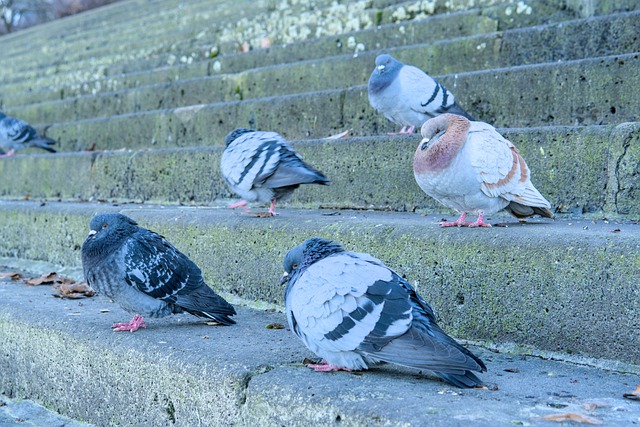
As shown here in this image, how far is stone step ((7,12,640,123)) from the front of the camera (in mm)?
4763

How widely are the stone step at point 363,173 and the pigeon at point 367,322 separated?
1.51 meters

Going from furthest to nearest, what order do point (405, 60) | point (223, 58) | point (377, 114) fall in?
point (223, 58), point (405, 60), point (377, 114)

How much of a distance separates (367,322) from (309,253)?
41 cm

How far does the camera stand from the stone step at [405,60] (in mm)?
4763

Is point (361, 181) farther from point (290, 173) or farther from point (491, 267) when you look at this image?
point (491, 267)

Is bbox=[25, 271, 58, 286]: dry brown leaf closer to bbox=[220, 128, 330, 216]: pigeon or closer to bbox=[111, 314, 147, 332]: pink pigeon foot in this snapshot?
bbox=[220, 128, 330, 216]: pigeon

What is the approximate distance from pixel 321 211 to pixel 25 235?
2631mm

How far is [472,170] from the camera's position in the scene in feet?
10.8

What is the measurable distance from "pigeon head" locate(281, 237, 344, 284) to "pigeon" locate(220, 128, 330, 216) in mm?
1384

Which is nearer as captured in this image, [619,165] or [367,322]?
[367,322]

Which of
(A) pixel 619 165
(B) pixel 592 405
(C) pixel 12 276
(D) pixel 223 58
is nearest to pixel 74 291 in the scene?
(C) pixel 12 276

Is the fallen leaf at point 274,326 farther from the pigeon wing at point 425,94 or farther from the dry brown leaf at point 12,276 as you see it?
the dry brown leaf at point 12,276

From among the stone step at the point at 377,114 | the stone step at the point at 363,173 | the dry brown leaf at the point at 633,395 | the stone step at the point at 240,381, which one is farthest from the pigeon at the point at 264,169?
the dry brown leaf at the point at 633,395

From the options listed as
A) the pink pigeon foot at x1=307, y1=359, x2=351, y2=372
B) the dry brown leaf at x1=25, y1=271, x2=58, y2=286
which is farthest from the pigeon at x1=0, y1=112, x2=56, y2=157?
the pink pigeon foot at x1=307, y1=359, x2=351, y2=372
